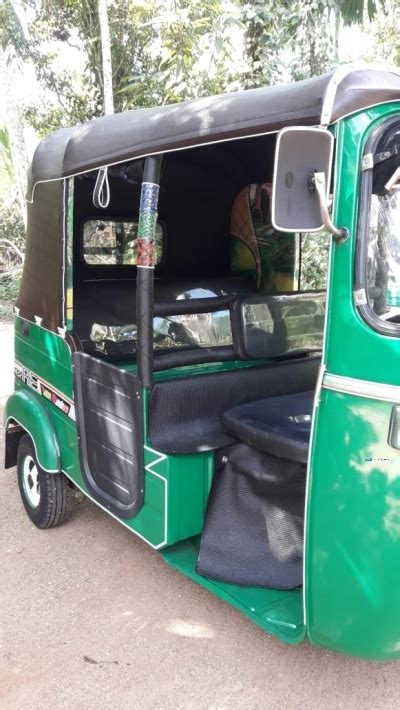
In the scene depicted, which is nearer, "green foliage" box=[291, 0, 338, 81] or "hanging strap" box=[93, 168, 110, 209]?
"hanging strap" box=[93, 168, 110, 209]

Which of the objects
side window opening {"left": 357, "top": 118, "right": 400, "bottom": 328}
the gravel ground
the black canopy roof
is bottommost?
the gravel ground

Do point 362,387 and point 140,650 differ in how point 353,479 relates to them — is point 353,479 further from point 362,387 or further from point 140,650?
point 140,650

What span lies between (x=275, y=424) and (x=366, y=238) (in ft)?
3.11

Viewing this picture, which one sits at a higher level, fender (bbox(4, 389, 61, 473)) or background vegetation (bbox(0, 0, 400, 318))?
background vegetation (bbox(0, 0, 400, 318))

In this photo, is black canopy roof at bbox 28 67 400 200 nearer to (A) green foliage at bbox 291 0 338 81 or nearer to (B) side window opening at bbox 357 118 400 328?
(B) side window opening at bbox 357 118 400 328

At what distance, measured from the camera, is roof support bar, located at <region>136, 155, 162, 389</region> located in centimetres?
238

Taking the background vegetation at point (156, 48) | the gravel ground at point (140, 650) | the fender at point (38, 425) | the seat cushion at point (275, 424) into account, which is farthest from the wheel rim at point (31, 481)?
the background vegetation at point (156, 48)

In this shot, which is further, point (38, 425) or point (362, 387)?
point (38, 425)

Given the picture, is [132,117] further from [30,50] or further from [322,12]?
[30,50]

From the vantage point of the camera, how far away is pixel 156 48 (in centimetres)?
904

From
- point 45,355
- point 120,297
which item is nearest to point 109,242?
point 120,297

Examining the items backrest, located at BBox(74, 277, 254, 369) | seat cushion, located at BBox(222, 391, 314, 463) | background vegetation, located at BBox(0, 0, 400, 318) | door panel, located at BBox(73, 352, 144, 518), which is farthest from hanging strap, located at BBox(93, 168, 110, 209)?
background vegetation, located at BBox(0, 0, 400, 318)

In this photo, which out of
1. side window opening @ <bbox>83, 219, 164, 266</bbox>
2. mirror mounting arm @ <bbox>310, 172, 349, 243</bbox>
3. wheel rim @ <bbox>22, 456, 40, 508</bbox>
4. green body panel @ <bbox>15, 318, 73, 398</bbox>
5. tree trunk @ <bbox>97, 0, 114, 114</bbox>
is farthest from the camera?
tree trunk @ <bbox>97, 0, 114, 114</bbox>

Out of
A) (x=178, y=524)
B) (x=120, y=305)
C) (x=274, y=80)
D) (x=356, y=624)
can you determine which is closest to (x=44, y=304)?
(x=120, y=305)
